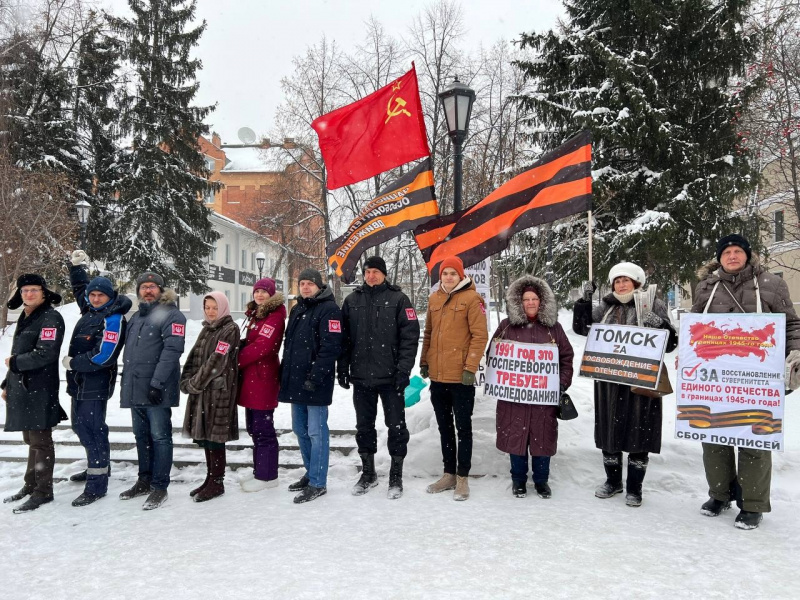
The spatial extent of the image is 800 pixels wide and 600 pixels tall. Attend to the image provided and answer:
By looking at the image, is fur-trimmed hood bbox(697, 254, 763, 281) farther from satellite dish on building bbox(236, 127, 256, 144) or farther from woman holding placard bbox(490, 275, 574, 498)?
satellite dish on building bbox(236, 127, 256, 144)

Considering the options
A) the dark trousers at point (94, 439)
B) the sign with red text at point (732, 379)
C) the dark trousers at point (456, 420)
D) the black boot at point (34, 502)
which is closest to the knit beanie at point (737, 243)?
the sign with red text at point (732, 379)

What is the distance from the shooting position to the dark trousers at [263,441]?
5141 millimetres

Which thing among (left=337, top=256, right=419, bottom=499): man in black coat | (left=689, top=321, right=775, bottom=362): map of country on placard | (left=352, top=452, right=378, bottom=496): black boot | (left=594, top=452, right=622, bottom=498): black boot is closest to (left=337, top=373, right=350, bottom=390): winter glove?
(left=337, top=256, right=419, bottom=499): man in black coat

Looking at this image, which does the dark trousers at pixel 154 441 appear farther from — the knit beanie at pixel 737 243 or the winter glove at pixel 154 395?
the knit beanie at pixel 737 243

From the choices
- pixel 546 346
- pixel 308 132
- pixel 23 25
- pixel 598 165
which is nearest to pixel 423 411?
pixel 546 346

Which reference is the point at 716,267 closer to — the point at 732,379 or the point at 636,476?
the point at 732,379

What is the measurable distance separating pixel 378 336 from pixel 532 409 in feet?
4.97

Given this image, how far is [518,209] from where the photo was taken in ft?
19.1

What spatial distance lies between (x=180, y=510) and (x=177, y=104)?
926 inches

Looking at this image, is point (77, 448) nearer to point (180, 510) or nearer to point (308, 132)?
point (180, 510)

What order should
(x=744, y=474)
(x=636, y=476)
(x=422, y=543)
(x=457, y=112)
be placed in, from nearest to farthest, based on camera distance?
(x=422, y=543) < (x=744, y=474) < (x=636, y=476) < (x=457, y=112)

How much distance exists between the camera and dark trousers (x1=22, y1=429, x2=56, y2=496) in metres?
4.87

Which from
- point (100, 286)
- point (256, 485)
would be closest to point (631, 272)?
point (256, 485)

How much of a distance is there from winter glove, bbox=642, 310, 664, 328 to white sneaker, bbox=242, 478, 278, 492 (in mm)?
3746
